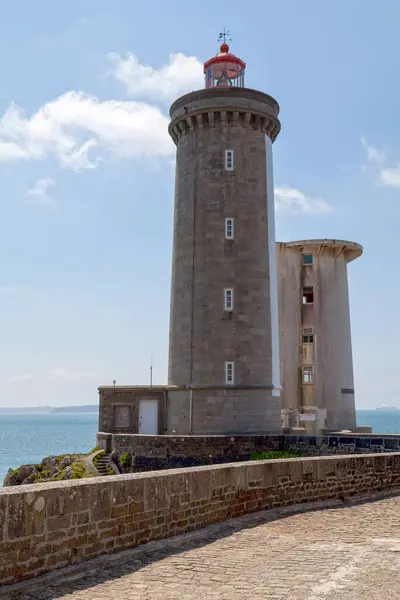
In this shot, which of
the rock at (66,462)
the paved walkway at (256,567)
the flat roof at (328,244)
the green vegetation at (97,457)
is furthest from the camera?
the flat roof at (328,244)

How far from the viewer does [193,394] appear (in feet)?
92.6

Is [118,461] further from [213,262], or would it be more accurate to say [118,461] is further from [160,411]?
[213,262]

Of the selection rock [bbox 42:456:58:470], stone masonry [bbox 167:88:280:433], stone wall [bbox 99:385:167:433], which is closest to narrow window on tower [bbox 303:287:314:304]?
stone masonry [bbox 167:88:280:433]

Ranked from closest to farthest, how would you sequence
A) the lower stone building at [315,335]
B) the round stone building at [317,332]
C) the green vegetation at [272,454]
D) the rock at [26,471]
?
the green vegetation at [272,454] → the rock at [26,471] → the lower stone building at [315,335] → the round stone building at [317,332]

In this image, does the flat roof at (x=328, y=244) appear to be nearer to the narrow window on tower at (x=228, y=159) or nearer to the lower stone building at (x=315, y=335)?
the lower stone building at (x=315, y=335)

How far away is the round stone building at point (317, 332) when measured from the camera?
35656mm

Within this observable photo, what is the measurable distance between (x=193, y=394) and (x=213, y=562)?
20.7m

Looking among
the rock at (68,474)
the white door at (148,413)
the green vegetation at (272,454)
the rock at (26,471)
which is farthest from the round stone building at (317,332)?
the rock at (68,474)

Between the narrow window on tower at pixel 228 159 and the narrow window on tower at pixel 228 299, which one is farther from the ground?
the narrow window on tower at pixel 228 159

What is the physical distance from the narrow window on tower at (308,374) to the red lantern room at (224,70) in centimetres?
1572

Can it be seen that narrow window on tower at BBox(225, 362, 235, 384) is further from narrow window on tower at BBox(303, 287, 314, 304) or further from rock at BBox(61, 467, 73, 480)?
narrow window on tower at BBox(303, 287, 314, 304)

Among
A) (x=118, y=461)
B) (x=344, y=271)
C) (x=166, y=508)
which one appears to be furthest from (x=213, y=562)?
(x=344, y=271)

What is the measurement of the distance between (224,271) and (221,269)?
162mm

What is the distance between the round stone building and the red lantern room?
10.1 metres
